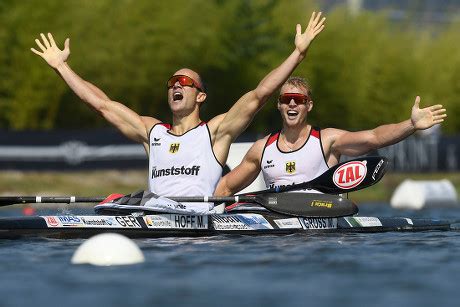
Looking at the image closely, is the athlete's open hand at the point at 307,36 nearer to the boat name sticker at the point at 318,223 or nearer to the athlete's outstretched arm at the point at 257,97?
the athlete's outstretched arm at the point at 257,97

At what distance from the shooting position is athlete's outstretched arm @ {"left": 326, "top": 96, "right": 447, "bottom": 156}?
13508 mm

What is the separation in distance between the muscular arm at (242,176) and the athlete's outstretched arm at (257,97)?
0.70 metres

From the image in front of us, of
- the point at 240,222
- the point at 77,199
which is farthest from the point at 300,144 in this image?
the point at 77,199

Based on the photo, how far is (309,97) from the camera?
46.2 feet

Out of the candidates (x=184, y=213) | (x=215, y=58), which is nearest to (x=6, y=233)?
(x=184, y=213)

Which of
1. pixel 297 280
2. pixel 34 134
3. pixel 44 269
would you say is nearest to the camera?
pixel 297 280

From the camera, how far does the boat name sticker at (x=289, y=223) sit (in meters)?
13.9

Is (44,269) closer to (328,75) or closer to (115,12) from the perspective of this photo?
(115,12)

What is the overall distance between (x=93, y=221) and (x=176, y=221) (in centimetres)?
88

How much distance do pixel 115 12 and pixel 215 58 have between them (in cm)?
450

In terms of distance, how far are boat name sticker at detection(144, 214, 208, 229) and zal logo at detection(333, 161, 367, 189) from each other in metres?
1.56

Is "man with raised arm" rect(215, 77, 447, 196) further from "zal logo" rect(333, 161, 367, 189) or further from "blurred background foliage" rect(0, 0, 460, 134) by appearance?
"blurred background foliage" rect(0, 0, 460, 134)

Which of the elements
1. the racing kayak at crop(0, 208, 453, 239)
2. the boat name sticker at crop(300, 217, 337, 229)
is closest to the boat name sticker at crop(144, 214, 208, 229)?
the racing kayak at crop(0, 208, 453, 239)

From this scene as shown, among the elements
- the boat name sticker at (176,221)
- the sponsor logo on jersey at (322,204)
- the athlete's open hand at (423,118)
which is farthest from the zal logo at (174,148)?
the athlete's open hand at (423,118)
